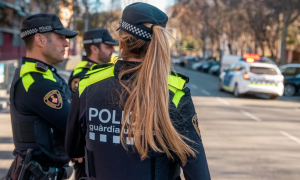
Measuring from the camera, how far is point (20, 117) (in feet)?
9.16

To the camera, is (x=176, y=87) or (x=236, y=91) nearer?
(x=176, y=87)

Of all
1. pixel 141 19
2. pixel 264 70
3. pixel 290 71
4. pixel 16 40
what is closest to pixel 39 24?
pixel 141 19

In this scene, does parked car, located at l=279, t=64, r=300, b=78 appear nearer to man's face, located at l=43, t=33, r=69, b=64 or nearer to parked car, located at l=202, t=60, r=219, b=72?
man's face, located at l=43, t=33, r=69, b=64

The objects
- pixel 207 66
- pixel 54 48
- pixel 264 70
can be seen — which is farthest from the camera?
pixel 207 66

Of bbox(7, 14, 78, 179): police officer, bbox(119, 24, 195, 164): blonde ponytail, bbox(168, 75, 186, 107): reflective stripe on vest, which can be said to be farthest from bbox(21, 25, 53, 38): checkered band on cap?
bbox(168, 75, 186, 107): reflective stripe on vest

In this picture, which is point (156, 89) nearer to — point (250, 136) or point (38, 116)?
point (38, 116)

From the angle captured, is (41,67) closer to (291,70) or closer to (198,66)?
(291,70)

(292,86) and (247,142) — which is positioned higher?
(247,142)

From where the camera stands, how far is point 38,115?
2801 millimetres

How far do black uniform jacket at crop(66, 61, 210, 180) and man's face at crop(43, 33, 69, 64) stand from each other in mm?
1128

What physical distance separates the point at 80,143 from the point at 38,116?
0.68m

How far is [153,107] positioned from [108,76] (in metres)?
0.29

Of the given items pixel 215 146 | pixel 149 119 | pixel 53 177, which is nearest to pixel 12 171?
pixel 53 177

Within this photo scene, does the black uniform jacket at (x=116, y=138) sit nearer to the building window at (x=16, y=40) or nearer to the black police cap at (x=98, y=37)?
the black police cap at (x=98, y=37)
